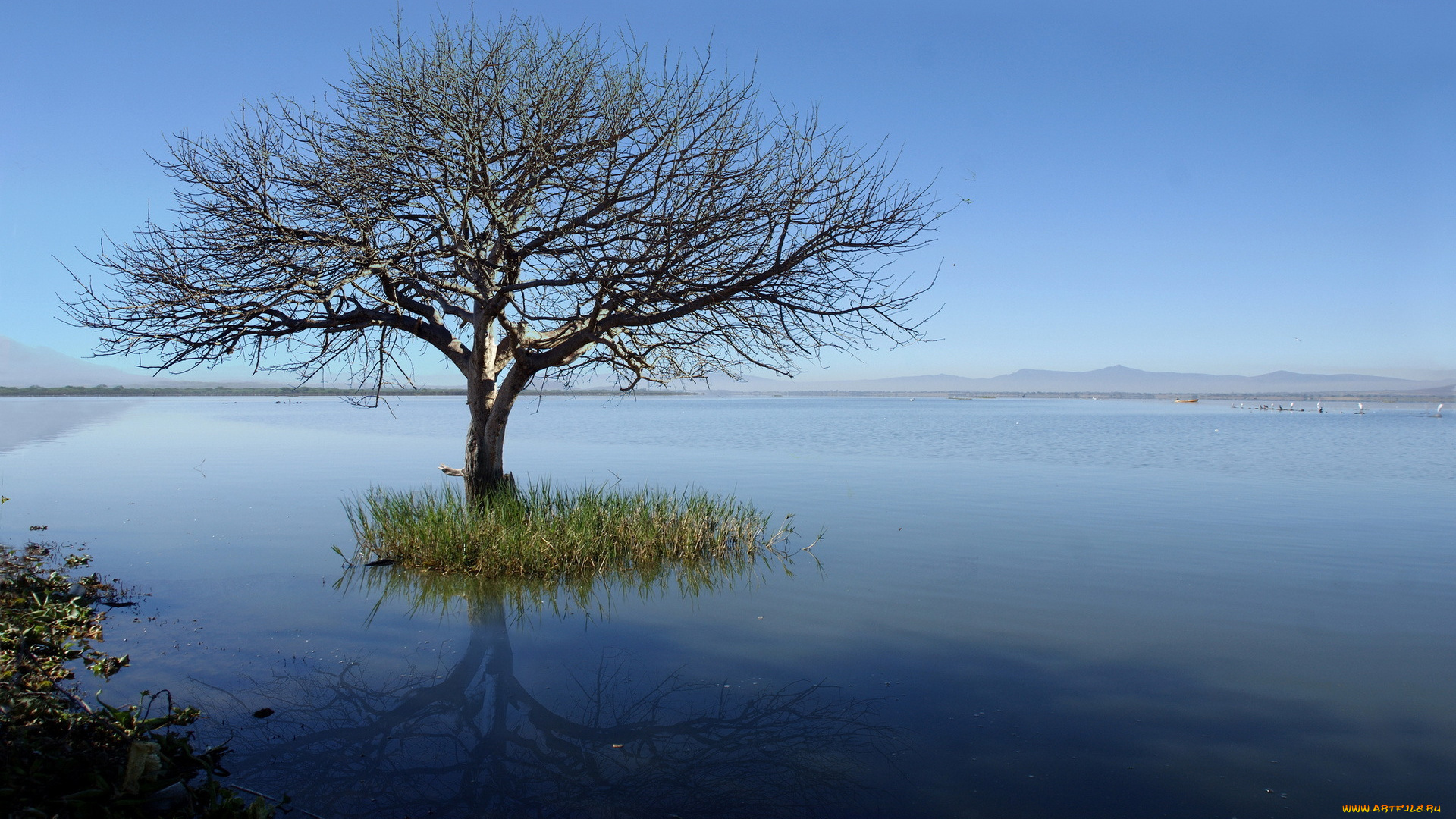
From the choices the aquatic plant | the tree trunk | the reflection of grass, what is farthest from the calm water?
the tree trunk

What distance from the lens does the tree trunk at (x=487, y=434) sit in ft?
47.1

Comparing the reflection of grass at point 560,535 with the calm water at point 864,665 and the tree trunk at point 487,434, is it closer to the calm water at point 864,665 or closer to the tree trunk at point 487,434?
the tree trunk at point 487,434

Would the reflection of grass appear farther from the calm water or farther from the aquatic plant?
the aquatic plant

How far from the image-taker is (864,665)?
8266 millimetres

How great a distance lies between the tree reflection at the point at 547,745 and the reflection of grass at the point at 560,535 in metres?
3.73

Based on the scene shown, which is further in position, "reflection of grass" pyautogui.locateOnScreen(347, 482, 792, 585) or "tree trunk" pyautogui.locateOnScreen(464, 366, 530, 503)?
"tree trunk" pyautogui.locateOnScreen(464, 366, 530, 503)

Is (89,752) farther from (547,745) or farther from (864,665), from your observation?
(864,665)

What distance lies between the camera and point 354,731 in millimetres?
6551

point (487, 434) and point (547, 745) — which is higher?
point (487, 434)

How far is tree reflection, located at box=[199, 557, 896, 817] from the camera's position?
5.62m

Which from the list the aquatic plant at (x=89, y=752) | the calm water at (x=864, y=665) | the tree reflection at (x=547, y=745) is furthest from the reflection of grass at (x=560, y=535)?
the aquatic plant at (x=89, y=752)

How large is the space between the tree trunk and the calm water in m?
2.27

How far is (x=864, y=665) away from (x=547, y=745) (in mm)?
3146

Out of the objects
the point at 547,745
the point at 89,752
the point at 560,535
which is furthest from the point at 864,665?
the point at 89,752
